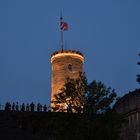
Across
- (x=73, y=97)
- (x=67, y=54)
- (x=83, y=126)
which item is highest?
(x=67, y=54)

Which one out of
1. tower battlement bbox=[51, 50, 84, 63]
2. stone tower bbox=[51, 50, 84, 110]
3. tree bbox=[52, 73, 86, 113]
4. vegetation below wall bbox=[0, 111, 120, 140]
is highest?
tower battlement bbox=[51, 50, 84, 63]

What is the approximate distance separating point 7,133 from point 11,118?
9.27 ft

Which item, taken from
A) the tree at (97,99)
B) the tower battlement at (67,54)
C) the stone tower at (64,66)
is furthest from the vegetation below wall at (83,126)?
the tower battlement at (67,54)

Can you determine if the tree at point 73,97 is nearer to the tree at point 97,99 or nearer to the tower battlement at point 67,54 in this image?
the tree at point 97,99

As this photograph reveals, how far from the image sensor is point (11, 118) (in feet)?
157

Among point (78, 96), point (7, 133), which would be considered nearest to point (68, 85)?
point (78, 96)

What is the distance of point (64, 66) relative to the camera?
213 feet

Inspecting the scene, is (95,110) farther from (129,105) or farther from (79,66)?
(79,66)

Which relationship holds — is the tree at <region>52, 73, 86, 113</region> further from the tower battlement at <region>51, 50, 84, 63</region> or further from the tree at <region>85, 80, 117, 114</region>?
the tower battlement at <region>51, 50, 84, 63</region>

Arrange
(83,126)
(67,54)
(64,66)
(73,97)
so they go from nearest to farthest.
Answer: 1. (83,126)
2. (73,97)
3. (64,66)
4. (67,54)

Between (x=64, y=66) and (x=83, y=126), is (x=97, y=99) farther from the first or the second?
(x=64, y=66)

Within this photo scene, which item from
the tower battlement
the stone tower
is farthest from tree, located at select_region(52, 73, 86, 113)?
the tower battlement

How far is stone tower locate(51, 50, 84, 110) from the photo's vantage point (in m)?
64.0

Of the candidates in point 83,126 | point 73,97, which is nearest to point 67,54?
point 73,97
